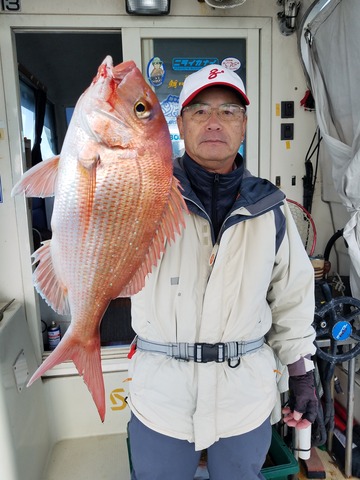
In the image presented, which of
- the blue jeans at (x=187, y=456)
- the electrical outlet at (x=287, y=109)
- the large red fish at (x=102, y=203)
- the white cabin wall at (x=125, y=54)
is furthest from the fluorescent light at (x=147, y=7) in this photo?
the blue jeans at (x=187, y=456)

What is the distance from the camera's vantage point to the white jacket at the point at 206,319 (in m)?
1.41

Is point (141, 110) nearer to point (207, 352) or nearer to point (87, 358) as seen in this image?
point (87, 358)

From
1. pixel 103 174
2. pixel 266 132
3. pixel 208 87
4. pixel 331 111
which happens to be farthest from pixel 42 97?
pixel 103 174

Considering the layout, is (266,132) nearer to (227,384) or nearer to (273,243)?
(273,243)

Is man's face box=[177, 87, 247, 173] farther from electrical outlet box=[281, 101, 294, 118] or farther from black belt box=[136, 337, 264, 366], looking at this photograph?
electrical outlet box=[281, 101, 294, 118]

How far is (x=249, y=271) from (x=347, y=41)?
2.02m

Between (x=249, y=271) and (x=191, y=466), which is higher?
(x=249, y=271)

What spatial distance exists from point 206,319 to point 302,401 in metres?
0.71

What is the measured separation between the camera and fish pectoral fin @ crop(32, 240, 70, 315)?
109cm

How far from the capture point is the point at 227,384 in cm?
146

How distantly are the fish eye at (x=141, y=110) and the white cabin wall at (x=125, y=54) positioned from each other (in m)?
2.09

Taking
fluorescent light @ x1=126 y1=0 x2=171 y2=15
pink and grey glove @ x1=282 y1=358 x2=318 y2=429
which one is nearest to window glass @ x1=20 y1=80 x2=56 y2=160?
fluorescent light @ x1=126 y1=0 x2=171 y2=15

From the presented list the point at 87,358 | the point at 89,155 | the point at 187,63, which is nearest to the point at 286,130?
the point at 187,63

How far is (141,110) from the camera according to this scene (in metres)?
0.99
